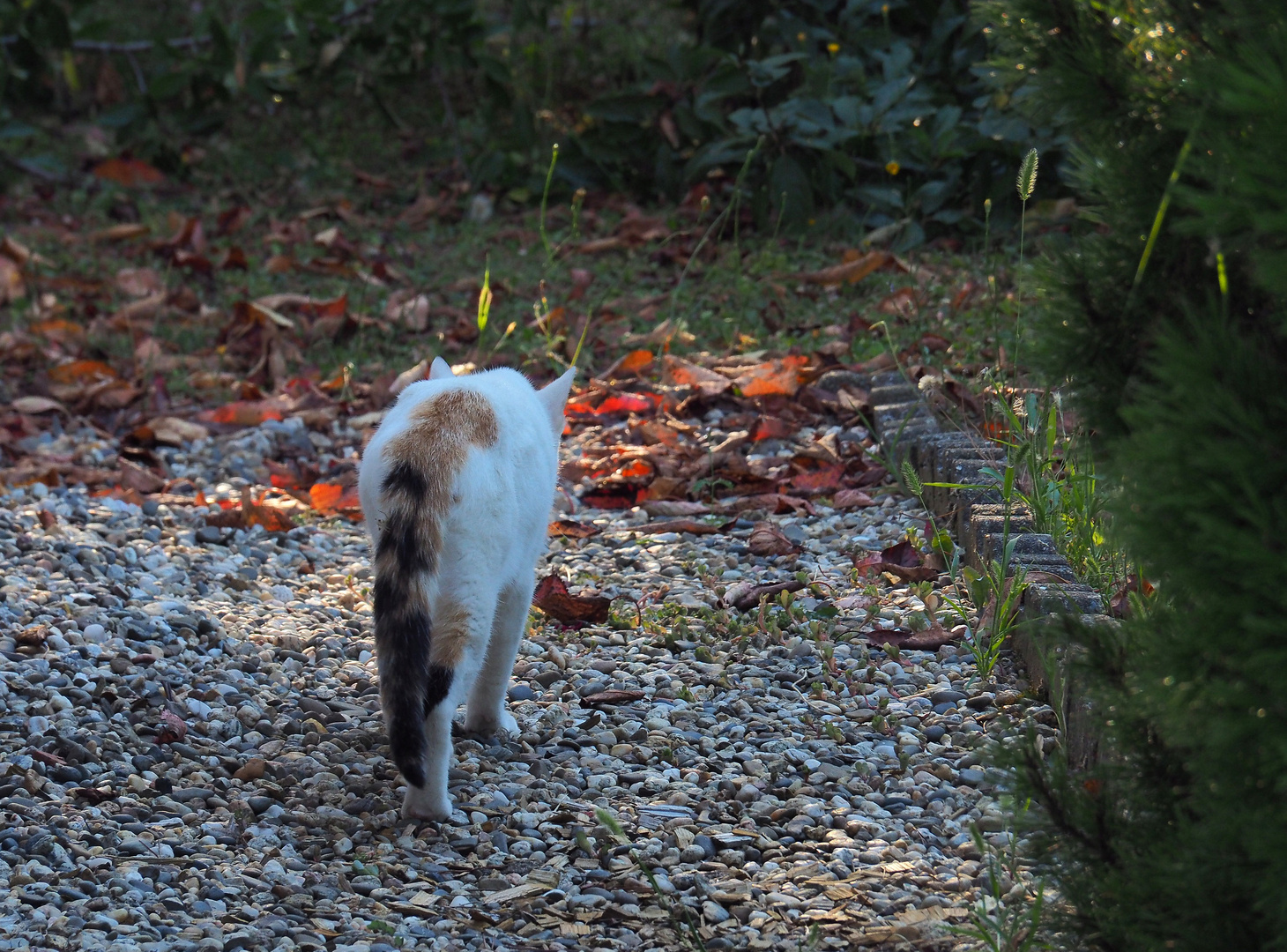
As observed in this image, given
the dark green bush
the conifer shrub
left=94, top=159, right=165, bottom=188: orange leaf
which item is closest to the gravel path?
the conifer shrub

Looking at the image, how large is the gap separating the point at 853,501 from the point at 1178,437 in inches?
106

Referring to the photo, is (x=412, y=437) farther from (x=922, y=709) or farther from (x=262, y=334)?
(x=262, y=334)

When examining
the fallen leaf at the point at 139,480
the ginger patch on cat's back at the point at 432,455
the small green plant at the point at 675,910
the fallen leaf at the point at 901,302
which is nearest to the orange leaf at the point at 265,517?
the fallen leaf at the point at 139,480

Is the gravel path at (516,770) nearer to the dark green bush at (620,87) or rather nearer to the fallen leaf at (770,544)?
the fallen leaf at (770,544)

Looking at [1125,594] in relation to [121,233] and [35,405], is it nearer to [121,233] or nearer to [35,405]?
[35,405]

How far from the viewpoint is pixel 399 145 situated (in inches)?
367

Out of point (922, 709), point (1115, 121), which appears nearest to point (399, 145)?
point (922, 709)

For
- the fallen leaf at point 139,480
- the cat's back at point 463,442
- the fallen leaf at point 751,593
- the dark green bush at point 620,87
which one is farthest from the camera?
the dark green bush at point 620,87

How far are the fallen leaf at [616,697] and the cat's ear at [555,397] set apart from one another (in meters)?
0.69

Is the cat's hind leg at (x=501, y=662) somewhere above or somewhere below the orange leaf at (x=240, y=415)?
above

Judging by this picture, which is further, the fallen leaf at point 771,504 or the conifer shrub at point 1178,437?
the fallen leaf at point 771,504

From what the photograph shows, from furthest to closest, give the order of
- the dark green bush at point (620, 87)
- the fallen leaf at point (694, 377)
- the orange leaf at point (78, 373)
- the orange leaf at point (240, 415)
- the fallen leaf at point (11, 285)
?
the dark green bush at point (620, 87) → the fallen leaf at point (11, 285) → the orange leaf at point (78, 373) → the orange leaf at point (240, 415) → the fallen leaf at point (694, 377)

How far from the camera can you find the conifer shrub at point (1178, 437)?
4.42ft

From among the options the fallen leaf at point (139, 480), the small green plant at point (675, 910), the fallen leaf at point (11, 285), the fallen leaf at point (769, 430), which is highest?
the fallen leaf at point (769, 430)
